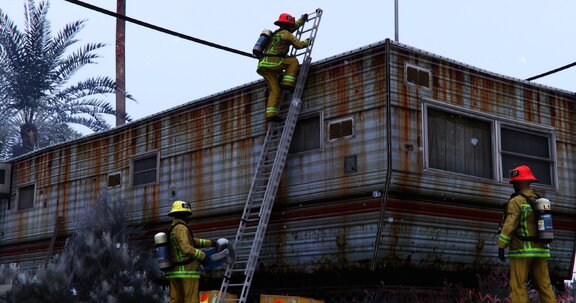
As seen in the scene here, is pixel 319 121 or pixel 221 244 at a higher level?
A: pixel 319 121

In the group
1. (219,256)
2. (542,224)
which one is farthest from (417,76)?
(219,256)

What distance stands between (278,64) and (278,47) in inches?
13.8

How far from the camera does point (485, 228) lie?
1255cm

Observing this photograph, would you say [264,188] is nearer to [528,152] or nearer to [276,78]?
[276,78]

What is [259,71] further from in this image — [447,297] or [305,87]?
[447,297]

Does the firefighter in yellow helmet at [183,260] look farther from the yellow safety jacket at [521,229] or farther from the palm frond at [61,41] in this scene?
the palm frond at [61,41]

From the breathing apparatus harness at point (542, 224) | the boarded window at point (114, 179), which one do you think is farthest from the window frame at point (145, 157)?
the breathing apparatus harness at point (542, 224)

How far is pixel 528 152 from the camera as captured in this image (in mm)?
13336

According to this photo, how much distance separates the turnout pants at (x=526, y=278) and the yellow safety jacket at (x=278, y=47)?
4.96 m

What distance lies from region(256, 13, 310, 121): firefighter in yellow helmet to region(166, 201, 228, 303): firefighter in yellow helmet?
2601 millimetres

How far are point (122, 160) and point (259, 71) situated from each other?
4.54 metres

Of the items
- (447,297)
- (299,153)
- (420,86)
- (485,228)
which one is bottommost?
(447,297)

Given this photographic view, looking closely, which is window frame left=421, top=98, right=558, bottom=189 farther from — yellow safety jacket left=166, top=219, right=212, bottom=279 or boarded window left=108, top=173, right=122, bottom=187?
boarded window left=108, top=173, right=122, bottom=187

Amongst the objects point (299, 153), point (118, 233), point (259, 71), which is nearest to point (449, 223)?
point (299, 153)
